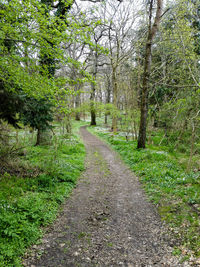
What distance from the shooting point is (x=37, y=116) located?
975cm

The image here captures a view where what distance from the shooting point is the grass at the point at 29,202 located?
11.2ft

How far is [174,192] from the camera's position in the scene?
567 centimetres

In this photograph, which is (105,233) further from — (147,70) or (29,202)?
(147,70)

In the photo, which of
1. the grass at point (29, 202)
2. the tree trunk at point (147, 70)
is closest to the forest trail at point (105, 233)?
the grass at point (29, 202)

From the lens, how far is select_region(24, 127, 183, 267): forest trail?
3.38 meters

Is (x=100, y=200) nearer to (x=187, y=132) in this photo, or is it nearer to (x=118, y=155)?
(x=118, y=155)

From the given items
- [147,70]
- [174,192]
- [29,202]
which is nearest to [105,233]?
[29,202]

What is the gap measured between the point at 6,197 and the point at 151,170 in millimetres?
5857

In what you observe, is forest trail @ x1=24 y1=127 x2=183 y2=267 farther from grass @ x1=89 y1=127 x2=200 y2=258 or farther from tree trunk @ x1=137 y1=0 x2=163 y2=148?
tree trunk @ x1=137 y1=0 x2=163 y2=148

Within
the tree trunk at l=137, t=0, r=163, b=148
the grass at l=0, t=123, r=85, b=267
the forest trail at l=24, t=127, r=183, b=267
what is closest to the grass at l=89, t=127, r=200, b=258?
the forest trail at l=24, t=127, r=183, b=267

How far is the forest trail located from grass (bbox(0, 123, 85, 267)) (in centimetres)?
29

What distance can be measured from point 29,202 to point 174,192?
4.67 metres

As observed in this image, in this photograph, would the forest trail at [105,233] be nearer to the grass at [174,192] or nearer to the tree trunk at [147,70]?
the grass at [174,192]

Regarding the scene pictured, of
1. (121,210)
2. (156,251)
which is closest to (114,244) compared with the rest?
(156,251)
